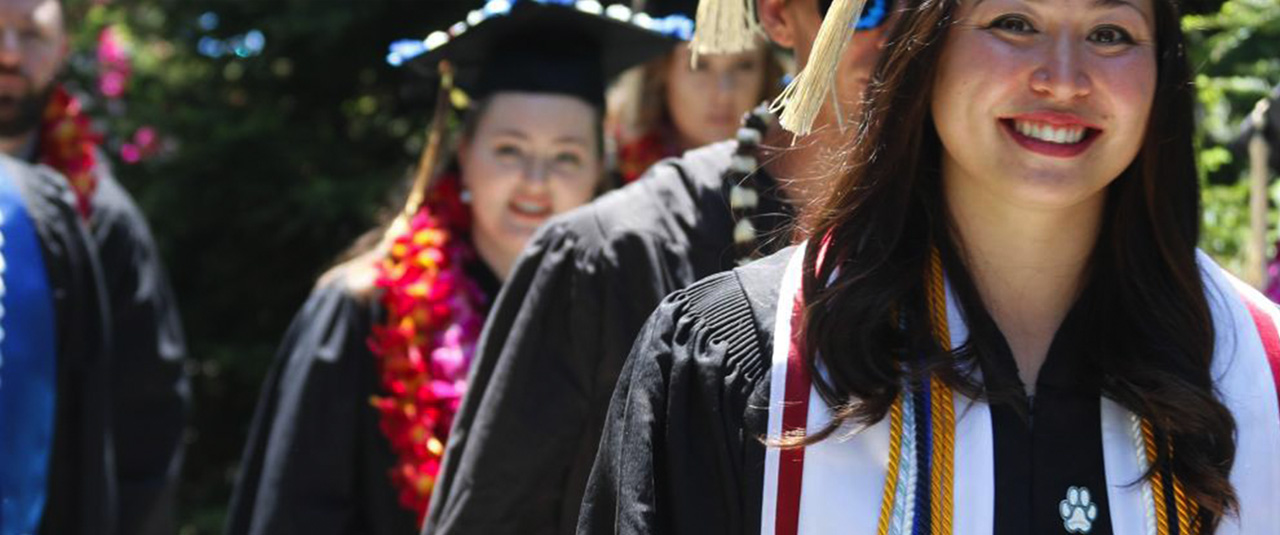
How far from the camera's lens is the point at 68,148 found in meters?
5.56

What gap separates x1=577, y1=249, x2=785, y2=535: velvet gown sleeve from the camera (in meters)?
2.24

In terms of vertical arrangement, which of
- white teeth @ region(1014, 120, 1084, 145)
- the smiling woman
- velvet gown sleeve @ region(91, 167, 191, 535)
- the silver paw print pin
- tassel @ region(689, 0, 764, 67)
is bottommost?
velvet gown sleeve @ region(91, 167, 191, 535)

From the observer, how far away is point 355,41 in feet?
26.1

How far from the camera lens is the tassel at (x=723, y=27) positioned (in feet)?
9.70

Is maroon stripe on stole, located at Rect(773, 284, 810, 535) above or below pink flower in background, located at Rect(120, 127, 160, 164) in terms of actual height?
below

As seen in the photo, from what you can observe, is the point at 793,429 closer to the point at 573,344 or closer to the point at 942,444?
the point at 942,444

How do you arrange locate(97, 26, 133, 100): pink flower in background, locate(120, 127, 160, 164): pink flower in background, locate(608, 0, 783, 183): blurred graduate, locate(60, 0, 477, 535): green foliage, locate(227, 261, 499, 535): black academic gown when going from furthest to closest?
locate(97, 26, 133, 100): pink flower in background
locate(120, 127, 160, 164): pink flower in background
locate(60, 0, 477, 535): green foliage
locate(608, 0, 783, 183): blurred graduate
locate(227, 261, 499, 535): black academic gown

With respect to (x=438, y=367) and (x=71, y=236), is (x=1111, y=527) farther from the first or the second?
(x=71, y=236)

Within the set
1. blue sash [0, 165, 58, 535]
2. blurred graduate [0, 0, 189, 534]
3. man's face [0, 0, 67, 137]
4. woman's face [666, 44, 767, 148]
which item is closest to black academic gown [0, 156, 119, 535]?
blue sash [0, 165, 58, 535]

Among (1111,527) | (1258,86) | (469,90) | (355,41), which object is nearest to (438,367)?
(469,90)

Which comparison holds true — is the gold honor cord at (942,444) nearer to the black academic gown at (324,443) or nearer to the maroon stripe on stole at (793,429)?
the maroon stripe on stole at (793,429)

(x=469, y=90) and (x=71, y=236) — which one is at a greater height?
(x=469, y=90)

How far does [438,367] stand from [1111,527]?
2.29 m

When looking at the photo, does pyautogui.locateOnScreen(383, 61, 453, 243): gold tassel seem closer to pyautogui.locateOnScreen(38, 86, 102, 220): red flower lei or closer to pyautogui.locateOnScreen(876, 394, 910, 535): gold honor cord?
pyautogui.locateOnScreen(38, 86, 102, 220): red flower lei
